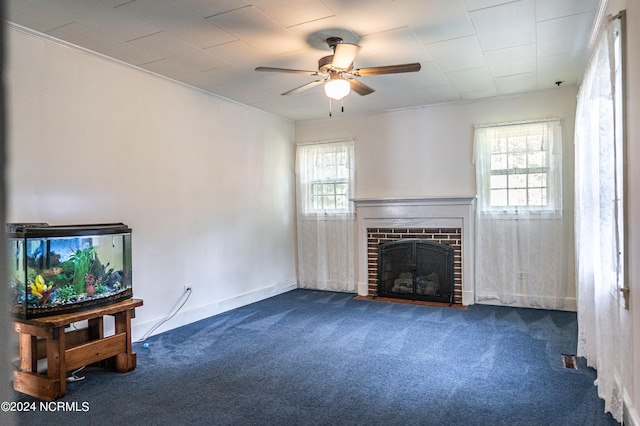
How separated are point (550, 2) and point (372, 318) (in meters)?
3.27

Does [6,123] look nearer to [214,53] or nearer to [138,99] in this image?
[214,53]

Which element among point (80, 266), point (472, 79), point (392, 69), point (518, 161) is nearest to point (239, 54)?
point (392, 69)

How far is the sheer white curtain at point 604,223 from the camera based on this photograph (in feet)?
7.46

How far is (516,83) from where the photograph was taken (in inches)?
175

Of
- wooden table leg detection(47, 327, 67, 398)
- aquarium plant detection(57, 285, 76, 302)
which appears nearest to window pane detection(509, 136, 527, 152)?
aquarium plant detection(57, 285, 76, 302)

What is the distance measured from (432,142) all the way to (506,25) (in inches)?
93.1

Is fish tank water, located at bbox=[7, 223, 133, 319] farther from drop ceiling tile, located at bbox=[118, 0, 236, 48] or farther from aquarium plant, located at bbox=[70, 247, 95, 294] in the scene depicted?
drop ceiling tile, located at bbox=[118, 0, 236, 48]

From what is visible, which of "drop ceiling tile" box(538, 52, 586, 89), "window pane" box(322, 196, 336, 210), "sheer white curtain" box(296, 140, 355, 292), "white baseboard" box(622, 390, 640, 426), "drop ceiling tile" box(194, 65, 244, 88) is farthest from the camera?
"window pane" box(322, 196, 336, 210)

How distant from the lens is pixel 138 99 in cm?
384

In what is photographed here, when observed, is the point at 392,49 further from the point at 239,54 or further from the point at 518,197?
the point at 518,197

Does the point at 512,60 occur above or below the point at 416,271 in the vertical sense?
above

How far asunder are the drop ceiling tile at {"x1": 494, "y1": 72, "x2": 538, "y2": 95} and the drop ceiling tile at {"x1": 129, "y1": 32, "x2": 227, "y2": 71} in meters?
2.94

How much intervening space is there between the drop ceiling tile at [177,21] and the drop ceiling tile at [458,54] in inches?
68.4

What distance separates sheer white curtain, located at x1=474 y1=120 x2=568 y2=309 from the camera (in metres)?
4.65
